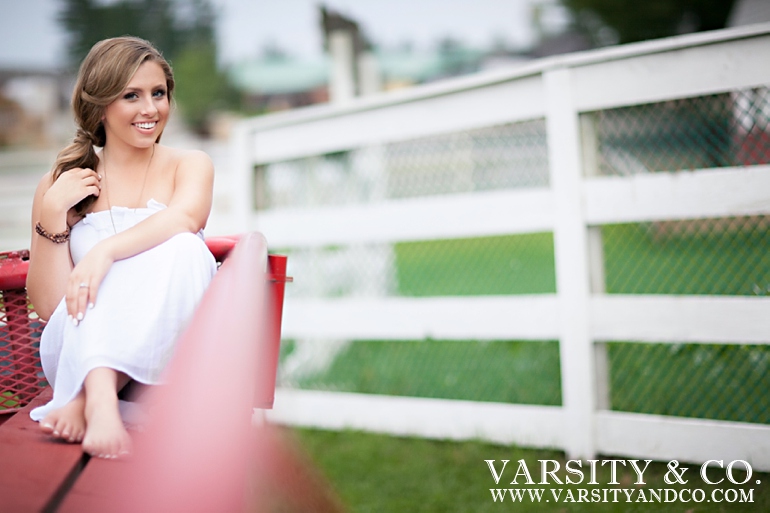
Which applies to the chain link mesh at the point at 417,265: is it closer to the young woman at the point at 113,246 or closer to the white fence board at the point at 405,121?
the white fence board at the point at 405,121

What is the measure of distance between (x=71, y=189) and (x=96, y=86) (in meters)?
0.25

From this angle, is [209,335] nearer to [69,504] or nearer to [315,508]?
[69,504]

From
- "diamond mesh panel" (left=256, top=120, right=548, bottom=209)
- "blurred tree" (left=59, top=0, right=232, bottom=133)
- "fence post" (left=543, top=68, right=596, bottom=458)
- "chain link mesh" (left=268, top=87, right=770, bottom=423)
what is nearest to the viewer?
"chain link mesh" (left=268, top=87, right=770, bottom=423)

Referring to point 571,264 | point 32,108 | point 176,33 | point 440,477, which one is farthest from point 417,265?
point 32,108

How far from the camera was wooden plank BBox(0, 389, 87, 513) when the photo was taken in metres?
1.04

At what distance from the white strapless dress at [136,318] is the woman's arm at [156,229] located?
0.02 m

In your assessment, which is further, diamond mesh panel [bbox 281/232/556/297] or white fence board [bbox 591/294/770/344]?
diamond mesh panel [bbox 281/232/556/297]

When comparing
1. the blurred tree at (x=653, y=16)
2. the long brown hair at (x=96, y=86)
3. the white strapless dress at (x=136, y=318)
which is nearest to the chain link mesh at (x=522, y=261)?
the long brown hair at (x=96, y=86)

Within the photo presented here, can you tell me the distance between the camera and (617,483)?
265 centimetres

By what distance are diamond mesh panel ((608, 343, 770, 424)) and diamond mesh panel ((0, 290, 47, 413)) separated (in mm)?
2314

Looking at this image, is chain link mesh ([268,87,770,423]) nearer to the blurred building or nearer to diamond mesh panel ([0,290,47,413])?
diamond mesh panel ([0,290,47,413])

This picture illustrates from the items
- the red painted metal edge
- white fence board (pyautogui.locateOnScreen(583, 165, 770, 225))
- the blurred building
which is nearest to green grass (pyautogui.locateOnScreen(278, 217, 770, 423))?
white fence board (pyautogui.locateOnScreen(583, 165, 770, 225))

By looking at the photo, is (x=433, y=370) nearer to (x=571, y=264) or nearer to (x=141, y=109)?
(x=571, y=264)

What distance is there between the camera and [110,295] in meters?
1.49
